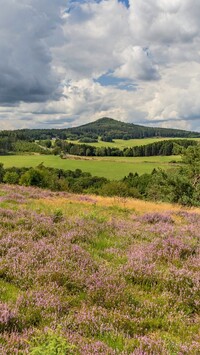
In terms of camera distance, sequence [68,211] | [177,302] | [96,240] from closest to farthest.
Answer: [177,302], [96,240], [68,211]

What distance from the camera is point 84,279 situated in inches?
251

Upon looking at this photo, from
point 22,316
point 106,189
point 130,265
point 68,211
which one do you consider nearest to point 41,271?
point 22,316

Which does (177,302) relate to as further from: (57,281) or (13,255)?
(13,255)

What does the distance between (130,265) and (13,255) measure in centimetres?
289

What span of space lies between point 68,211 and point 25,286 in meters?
8.61

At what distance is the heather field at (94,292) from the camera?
4.30 m

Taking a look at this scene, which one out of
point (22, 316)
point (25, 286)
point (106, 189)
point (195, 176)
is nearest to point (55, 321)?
point (22, 316)

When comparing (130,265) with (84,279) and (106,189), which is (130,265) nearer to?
(84,279)

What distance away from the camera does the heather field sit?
14.1 ft

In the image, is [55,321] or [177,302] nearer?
[55,321]

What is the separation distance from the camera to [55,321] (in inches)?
185

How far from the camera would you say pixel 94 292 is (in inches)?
230

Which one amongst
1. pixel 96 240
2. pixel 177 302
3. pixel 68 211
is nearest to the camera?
pixel 177 302

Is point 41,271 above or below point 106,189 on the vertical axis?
above
